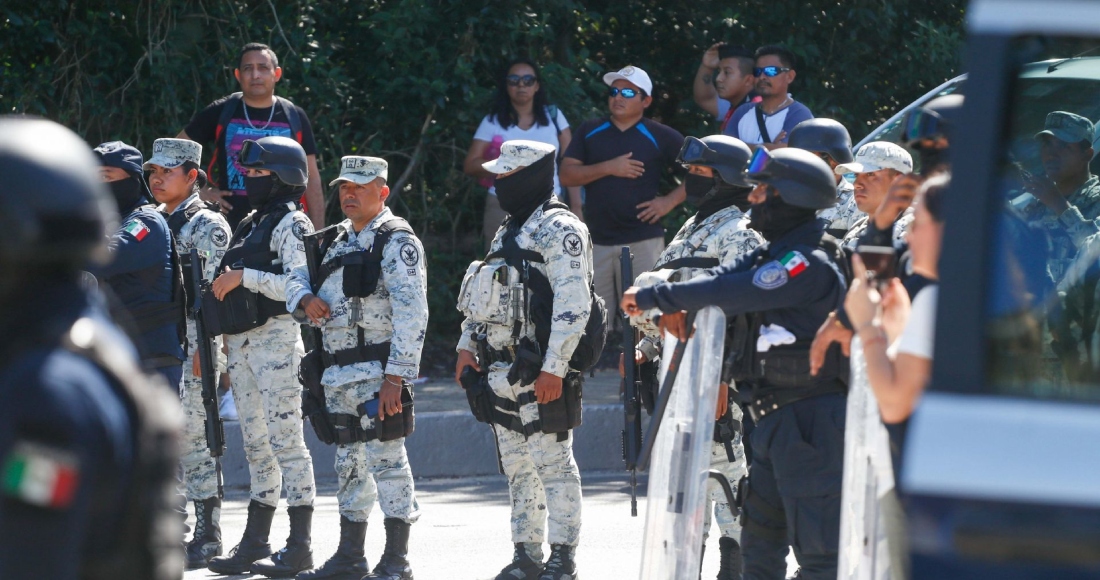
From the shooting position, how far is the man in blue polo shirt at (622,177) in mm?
9219

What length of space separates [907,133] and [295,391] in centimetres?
349

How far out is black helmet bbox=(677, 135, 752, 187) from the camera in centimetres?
580

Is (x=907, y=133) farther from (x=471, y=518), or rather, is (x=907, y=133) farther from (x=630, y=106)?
(x=630, y=106)

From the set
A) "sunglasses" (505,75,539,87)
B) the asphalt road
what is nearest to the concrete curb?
the asphalt road

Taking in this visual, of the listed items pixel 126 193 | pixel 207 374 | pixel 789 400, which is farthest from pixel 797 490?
pixel 126 193

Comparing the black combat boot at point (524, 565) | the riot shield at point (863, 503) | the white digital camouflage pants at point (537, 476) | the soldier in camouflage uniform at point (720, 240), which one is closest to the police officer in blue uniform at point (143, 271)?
the white digital camouflage pants at point (537, 476)

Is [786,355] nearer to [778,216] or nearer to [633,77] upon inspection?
[778,216]

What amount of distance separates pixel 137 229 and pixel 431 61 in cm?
462

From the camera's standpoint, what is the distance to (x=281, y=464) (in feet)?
21.4

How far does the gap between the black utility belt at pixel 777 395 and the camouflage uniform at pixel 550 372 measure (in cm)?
125

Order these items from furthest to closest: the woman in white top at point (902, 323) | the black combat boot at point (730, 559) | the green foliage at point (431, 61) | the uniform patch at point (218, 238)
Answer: the green foliage at point (431, 61) < the uniform patch at point (218, 238) < the black combat boot at point (730, 559) < the woman in white top at point (902, 323)

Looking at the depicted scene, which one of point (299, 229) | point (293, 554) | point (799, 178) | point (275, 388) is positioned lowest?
point (293, 554)

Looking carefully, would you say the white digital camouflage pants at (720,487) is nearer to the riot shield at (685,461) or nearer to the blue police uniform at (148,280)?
the riot shield at (685,461)

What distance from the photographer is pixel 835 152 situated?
6277 mm
